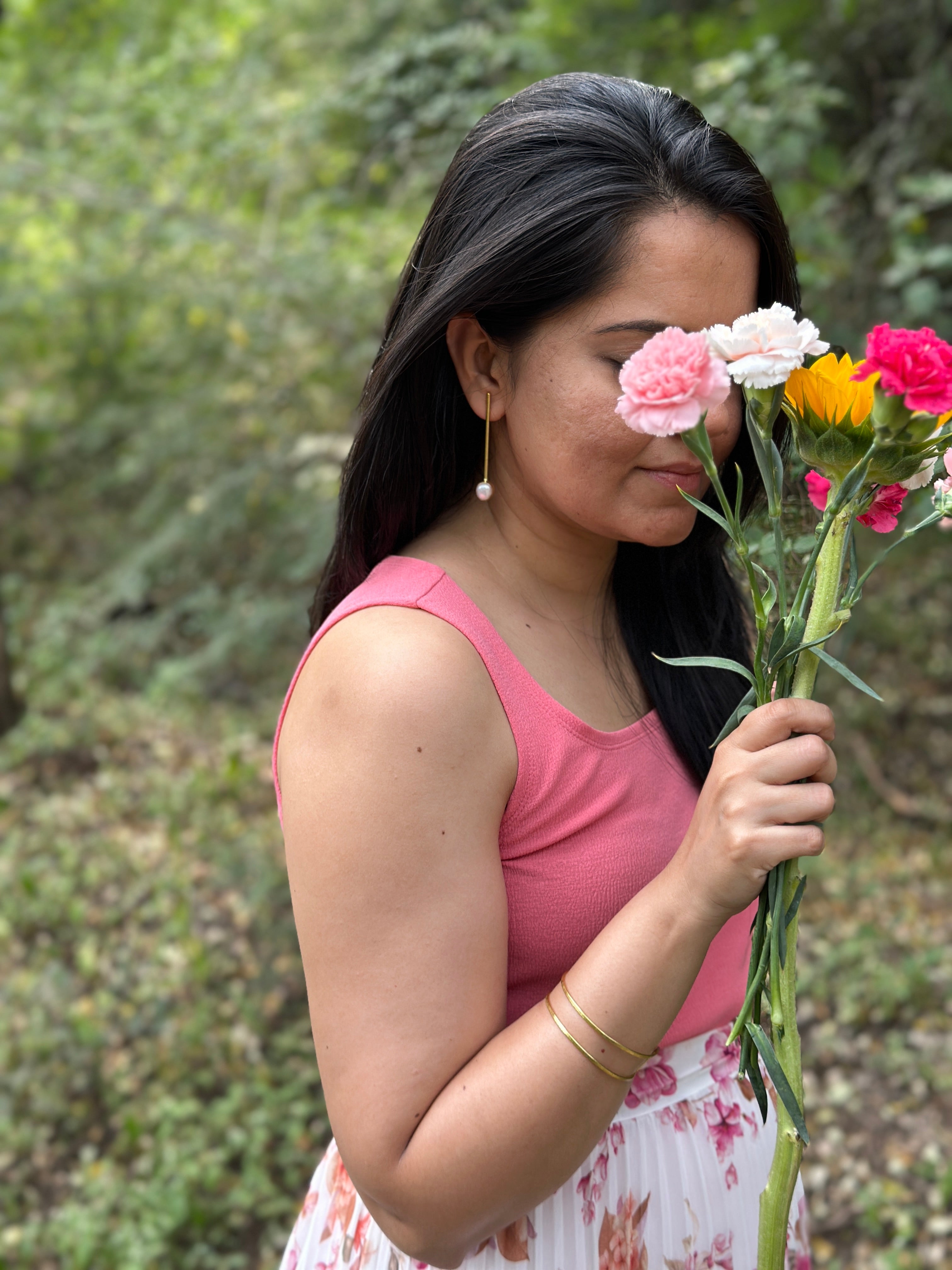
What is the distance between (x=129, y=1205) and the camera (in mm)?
2914

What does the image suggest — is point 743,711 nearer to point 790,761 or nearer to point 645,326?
point 790,761

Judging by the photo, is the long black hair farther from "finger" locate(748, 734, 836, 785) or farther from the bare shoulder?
"finger" locate(748, 734, 836, 785)

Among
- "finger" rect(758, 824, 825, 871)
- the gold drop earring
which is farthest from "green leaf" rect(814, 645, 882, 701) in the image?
the gold drop earring

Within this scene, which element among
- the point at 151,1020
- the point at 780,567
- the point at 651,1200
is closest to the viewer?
the point at 780,567

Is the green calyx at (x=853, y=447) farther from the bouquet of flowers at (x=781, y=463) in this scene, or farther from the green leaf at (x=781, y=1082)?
the green leaf at (x=781, y=1082)

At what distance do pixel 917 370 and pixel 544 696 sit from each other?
21.5 inches

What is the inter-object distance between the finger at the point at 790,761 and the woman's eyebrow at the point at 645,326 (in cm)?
47

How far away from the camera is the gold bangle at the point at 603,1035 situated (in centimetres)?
103

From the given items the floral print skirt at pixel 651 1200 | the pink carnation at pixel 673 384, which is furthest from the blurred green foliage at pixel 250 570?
the pink carnation at pixel 673 384

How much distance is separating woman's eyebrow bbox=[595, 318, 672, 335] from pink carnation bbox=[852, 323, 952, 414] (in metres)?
0.30

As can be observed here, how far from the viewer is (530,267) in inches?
46.9

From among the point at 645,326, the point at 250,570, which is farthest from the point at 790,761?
the point at 250,570

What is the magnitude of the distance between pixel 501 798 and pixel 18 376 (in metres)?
7.47

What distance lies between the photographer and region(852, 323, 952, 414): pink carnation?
89 centimetres
